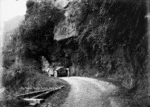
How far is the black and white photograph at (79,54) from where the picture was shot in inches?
247

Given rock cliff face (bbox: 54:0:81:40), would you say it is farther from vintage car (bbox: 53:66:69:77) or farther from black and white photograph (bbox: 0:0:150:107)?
vintage car (bbox: 53:66:69:77)

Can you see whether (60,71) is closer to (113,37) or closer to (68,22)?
(68,22)

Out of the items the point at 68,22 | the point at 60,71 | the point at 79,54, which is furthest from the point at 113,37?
the point at 60,71

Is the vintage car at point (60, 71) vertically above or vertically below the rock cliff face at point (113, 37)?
below

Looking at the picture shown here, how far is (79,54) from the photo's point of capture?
14.7 metres

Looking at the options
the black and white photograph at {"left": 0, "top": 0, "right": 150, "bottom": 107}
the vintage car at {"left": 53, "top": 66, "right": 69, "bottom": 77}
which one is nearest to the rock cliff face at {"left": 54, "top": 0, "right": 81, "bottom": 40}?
the black and white photograph at {"left": 0, "top": 0, "right": 150, "bottom": 107}

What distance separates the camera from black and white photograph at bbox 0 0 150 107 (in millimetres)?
6266

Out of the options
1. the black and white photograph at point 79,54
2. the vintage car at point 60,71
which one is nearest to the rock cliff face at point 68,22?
the black and white photograph at point 79,54

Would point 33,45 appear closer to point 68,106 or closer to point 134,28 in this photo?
point 68,106

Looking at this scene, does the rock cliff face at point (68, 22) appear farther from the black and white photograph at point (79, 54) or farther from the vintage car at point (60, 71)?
the vintage car at point (60, 71)

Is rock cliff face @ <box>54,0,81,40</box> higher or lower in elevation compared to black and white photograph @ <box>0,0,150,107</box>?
higher

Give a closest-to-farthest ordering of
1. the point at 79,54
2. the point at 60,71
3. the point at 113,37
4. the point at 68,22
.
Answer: the point at 113,37, the point at 79,54, the point at 68,22, the point at 60,71

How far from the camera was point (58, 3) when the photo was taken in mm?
19438

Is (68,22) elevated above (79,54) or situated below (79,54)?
above
